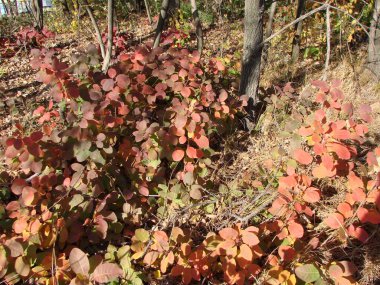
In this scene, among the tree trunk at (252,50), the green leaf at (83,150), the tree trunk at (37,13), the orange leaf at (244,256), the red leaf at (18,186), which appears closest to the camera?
the orange leaf at (244,256)

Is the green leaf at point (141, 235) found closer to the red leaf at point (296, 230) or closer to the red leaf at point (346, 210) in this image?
the red leaf at point (296, 230)

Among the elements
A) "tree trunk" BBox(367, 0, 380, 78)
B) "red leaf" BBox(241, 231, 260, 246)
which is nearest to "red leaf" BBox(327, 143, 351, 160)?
"red leaf" BBox(241, 231, 260, 246)

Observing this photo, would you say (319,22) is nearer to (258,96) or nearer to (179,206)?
(258,96)

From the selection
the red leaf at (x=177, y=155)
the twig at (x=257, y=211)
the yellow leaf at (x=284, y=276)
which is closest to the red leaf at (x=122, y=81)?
the red leaf at (x=177, y=155)

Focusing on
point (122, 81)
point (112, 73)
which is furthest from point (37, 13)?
point (122, 81)

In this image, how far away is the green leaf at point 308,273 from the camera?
1396 mm

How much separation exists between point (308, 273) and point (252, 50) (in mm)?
2137

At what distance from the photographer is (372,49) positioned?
385 cm

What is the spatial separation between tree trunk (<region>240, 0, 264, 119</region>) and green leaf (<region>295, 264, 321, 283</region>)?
1.88m

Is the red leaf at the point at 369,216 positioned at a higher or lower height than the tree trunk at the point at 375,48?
lower

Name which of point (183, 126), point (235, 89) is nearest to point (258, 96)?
point (235, 89)

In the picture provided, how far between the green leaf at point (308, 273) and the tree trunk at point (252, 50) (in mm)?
1884

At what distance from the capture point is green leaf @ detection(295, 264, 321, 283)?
4.58ft

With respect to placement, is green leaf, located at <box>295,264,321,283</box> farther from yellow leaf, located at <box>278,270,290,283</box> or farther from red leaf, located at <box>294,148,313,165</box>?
red leaf, located at <box>294,148,313,165</box>
